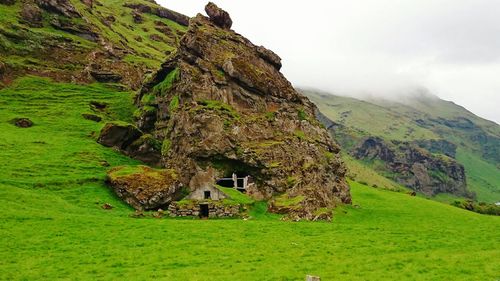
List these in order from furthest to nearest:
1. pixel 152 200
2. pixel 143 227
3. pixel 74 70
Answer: pixel 74 70, pixel 152 200, pixel 143 227

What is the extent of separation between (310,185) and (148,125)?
41.5 m

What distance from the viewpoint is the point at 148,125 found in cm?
9431

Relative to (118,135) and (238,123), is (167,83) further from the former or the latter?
(238,123)

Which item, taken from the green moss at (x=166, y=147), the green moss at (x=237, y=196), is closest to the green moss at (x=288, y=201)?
the green moss at (x=237, y=196)

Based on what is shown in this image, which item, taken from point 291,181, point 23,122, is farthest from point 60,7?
point 291,181

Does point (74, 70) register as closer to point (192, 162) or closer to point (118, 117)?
point (118, 117)

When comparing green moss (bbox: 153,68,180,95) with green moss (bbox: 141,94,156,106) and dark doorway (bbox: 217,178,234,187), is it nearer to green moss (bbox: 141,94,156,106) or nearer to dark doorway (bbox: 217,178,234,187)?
green moss (bbox: 141,94,156,106)

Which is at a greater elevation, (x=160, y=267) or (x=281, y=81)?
(x=281, y=81)

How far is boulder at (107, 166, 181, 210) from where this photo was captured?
6050 cm

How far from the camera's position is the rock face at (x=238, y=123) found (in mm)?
69500

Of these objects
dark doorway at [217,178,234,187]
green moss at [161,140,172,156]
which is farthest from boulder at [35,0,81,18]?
dark doorway at [217,178,234,187]

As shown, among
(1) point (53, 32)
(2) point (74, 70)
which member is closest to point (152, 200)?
(2) point (74, 70)

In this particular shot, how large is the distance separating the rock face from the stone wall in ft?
26.0

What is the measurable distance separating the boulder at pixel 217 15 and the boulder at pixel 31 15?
79.4 m
